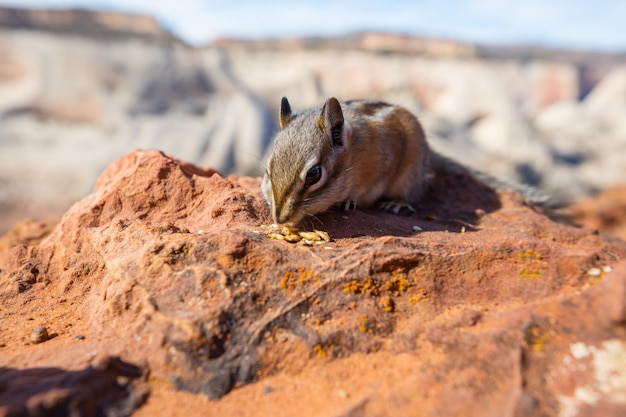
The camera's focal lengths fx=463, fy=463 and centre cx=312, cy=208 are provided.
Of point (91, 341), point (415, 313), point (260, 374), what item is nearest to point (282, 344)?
point (260, 374)

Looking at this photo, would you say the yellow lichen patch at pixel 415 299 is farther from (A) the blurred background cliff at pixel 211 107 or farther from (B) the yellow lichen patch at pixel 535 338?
(A) the blurred background cliff at pixel 211 107

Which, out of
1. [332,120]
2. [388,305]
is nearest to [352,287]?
[388,305]

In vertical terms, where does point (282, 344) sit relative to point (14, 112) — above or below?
above

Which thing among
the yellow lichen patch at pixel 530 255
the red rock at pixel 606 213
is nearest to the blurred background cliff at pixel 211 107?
the red rock at pixel 606 213

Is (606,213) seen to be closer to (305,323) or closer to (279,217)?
(279,217)

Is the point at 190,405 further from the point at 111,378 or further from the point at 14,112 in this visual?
the point at 14,112

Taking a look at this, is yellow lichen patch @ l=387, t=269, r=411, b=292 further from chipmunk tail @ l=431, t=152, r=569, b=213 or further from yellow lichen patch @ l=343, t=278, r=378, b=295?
chipmunk tail @ l=431, t=152, r=569, b=213
